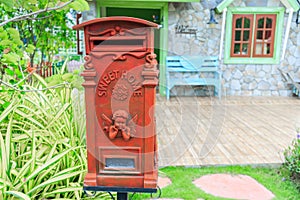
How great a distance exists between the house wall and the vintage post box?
4.89 m

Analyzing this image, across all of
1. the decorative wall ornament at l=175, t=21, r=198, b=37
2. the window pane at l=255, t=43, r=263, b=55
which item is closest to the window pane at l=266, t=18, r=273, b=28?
the window pane at l=255, t=43, r=263, b=55

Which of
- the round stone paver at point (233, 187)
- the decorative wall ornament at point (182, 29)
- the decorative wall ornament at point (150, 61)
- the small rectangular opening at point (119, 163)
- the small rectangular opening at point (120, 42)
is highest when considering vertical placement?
the decorative wall ornament at point (182, 29)

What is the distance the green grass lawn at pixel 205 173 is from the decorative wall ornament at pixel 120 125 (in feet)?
4.22

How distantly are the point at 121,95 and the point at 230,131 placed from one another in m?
3.20

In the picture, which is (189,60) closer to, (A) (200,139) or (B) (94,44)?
(A) (200,139)

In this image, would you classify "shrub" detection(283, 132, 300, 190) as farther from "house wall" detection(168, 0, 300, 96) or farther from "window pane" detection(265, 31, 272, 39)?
"window pane" detection(265, 31, 272, 39)

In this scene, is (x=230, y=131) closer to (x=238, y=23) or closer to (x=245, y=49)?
(x=245, y=49)

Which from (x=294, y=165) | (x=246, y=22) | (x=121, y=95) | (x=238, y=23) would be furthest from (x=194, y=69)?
(x=121, y=95)

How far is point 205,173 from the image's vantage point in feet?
9.12

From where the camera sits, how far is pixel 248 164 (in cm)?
295

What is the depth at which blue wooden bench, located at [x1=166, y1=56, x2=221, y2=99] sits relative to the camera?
6.12m

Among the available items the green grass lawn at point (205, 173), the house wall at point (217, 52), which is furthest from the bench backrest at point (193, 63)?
the green grass lawn at point (205, 173)

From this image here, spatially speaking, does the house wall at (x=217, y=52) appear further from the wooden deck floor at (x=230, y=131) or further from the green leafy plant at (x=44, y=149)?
the green leafy plant at (x=44, y=149)

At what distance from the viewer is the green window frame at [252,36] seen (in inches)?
246
